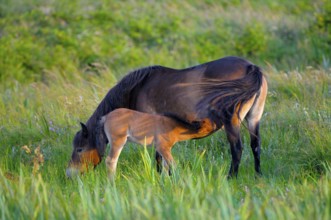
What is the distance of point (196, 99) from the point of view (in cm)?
654

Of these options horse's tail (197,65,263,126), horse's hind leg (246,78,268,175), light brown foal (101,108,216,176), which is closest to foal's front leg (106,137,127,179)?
light brown foal (101,108,216,176)

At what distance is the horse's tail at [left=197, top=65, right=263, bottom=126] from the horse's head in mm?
1250

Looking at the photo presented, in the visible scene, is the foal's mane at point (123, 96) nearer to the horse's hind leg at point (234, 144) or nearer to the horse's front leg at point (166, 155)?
the horse's front leg at point (166, 155)

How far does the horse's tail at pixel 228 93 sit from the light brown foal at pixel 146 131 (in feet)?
0.47

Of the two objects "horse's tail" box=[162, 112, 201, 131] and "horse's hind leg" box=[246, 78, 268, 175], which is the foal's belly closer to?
"horse's tail" box=[162, 112, 201, 131]

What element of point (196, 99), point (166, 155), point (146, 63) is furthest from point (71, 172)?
point (146, 63)

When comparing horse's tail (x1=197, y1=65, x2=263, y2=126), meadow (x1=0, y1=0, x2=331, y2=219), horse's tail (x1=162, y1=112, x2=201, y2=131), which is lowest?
meadow (x1=0, y1=0, x2=331, y2=219)

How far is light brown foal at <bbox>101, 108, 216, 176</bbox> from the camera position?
20.7 ft

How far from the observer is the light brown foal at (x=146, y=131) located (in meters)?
6.32

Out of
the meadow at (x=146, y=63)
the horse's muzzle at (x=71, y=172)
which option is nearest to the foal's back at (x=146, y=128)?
the meadow at (x=146, y=63)

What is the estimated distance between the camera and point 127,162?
6879 mm

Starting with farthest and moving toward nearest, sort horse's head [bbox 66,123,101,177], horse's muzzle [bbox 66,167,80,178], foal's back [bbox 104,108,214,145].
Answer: horse's head [bbox 66,123,101,177], horse's muzzle [bbox 66,167,80,178], foal's back [bbox 104,108,214,145]

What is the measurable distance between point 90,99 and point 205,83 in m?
2.84

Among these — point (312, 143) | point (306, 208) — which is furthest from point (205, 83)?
point (306, 208)
